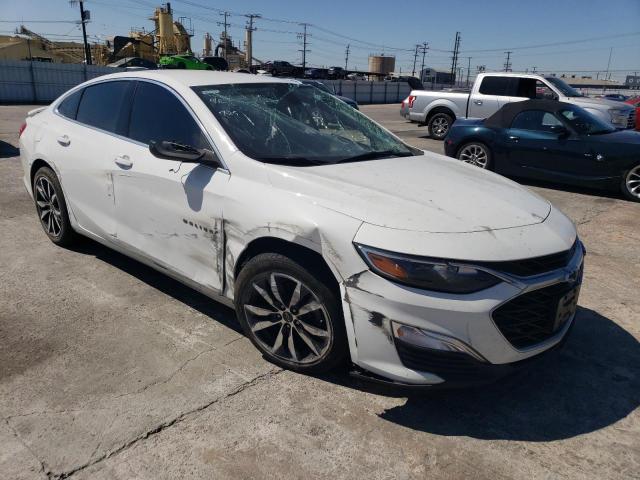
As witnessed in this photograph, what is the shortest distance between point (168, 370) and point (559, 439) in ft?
6.72

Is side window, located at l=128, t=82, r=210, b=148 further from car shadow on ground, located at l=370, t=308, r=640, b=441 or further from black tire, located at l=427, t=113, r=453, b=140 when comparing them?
black tire, located at l=427, t=113, r=453, b=140

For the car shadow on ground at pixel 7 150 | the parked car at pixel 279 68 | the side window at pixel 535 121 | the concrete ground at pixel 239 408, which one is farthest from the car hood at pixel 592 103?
the parked car at pixel 279 68

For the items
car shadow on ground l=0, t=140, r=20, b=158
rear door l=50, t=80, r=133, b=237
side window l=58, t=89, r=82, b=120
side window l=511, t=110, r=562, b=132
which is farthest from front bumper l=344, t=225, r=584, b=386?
car shadow on ground l=0, t=140, r=20, b=158

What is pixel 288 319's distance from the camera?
281 cm

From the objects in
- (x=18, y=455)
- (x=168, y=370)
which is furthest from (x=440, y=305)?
(x=18, y=455)

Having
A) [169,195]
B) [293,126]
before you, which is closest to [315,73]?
[293,126]

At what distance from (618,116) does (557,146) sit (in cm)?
565

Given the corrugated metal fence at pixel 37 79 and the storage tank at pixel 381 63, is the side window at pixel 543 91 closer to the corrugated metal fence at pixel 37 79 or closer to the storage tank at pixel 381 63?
the corrugated metal fence at pixel 37 79

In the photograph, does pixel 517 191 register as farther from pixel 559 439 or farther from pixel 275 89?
pixel 275 89

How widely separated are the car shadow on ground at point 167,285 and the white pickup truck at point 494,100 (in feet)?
35.5

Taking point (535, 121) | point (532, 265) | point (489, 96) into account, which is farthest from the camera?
point (489, 96)

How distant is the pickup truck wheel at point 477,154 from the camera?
8.73 metres

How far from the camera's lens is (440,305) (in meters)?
2.28

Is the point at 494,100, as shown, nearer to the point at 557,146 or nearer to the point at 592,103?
the point at 592,103
